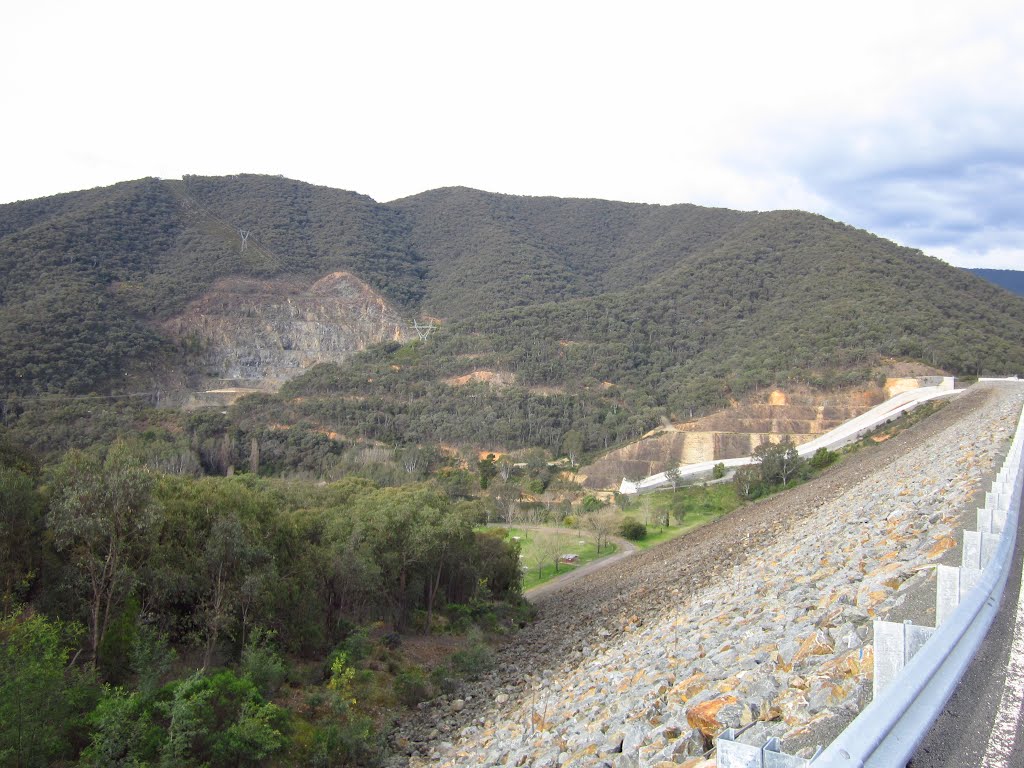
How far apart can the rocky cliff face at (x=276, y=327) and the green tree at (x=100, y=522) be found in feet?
260

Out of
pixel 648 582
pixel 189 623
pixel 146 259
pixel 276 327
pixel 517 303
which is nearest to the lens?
pixel 189 623

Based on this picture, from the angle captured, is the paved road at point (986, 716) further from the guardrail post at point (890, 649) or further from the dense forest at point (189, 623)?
the dense forest at point (189, 623)

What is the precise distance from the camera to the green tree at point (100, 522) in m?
13.3

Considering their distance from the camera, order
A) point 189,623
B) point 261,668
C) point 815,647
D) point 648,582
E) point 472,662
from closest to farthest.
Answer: point 815,647, point 261,668, point 189,623, point 472,662, point 648,582

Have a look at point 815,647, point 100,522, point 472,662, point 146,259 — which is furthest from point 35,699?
point 146,259

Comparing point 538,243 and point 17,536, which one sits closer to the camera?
point 17,536

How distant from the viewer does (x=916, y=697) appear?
322 centimetres

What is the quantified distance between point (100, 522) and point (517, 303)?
98.1 m

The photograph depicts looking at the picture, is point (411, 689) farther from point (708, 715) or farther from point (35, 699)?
point (708, 715)

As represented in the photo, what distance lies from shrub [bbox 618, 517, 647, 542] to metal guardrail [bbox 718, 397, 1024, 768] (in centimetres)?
3564

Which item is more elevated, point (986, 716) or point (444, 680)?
point (986, 716)

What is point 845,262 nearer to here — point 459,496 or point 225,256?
point 459,496

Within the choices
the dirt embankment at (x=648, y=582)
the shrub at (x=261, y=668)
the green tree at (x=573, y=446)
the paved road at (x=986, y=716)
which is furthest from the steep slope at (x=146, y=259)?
the paved road at (x=986, y=716)

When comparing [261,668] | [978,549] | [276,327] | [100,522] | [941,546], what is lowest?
[261,668]
